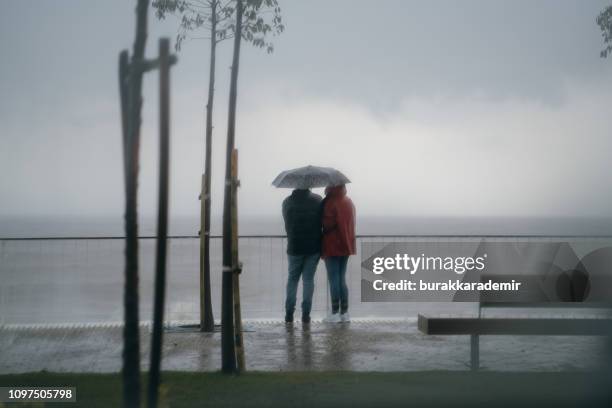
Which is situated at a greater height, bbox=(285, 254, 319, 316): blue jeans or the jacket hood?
the jacket hood

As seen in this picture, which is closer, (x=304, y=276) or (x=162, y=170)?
(x=162, y=170)

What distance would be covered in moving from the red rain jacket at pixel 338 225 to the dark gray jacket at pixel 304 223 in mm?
108

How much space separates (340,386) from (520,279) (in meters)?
2.60

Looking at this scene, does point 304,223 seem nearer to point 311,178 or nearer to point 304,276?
point 311,178

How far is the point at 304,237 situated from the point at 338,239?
44 centimetres

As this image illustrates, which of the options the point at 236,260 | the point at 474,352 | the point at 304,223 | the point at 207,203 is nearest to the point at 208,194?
the point at 207,203

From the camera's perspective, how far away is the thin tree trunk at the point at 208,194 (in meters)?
10.6

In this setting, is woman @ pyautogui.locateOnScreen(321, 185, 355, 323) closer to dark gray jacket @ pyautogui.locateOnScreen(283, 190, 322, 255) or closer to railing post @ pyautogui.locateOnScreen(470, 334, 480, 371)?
dark gray jacket @ pyautogui.locateOnScreen(283, 190, 322, 255)

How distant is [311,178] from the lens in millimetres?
11234

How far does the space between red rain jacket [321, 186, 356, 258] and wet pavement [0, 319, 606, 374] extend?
38.6 inches

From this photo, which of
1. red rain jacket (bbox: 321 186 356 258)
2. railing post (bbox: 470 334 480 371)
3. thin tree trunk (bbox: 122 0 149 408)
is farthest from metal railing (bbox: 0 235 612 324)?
thin tree trunk (bbox: 122 0 149 408)

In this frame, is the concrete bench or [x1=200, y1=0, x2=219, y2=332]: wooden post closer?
the concrete bench

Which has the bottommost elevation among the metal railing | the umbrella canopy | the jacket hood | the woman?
the metal railing

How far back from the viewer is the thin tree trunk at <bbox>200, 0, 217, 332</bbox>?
34.7ft
